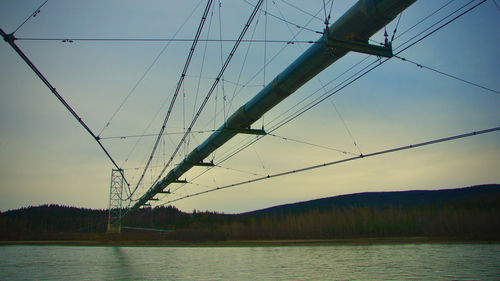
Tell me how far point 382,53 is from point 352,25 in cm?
146

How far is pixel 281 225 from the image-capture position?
58688 millimetres

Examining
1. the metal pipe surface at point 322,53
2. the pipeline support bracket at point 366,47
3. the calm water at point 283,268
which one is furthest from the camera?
the pipeline support bracket at point 366,47

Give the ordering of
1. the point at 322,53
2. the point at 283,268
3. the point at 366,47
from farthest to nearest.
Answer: the point at 283,268 < the point at 322,53 < the point at 366,47

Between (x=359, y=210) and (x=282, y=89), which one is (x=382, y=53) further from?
(x=359, y=210)

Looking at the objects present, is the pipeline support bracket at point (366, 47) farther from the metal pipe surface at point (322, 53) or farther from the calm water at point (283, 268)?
the calm water at point (283, 268)

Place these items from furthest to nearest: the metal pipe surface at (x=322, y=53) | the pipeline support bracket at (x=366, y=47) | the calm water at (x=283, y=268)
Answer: the pipeline support bracket at (x=366, y=47)
the calm water at (x=283, y=268)
the metal pipe surface at (x=322, y=53)

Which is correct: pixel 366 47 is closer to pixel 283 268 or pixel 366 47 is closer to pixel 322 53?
pixel 322 53

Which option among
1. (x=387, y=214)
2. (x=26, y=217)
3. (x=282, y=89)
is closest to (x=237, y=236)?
(x=387, y=214)

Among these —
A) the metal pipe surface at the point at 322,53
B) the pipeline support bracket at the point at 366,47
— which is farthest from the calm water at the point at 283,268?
the metal pipe surface at the point at 322,53

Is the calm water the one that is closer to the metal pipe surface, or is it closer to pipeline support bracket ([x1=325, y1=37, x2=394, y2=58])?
pipeline support bracket ([x1=325, y1=37, x2=394, y2=58])

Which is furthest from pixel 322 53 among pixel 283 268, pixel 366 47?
pixel 283 268

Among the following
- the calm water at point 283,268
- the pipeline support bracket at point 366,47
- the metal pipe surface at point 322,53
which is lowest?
the calm water at point 283,268

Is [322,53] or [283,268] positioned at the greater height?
[322,53]

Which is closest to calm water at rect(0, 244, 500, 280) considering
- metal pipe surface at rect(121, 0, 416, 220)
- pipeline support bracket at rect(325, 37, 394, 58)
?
pipeline support bracket at rect(325, 37, 394, 58)
